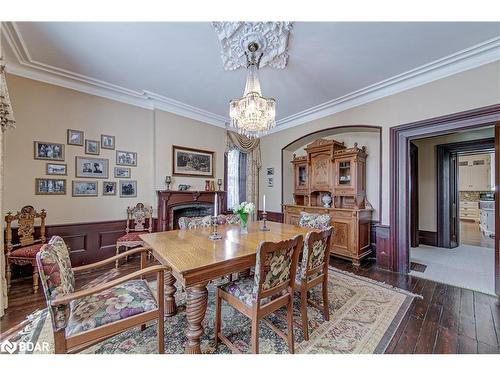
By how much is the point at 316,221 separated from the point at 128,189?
3.28m

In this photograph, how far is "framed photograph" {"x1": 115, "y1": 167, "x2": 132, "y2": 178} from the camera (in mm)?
3730

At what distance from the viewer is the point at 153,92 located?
3.73 m

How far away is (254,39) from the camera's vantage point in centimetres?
230

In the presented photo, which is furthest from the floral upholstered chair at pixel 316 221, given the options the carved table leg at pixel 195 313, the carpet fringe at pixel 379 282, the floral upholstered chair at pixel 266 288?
the carved table leg at pixel 195 313

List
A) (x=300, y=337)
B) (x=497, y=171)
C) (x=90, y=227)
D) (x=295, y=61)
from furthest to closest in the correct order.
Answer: (x=90, y=227) → (x=295, y=61) → (x=497, y=171) → (x=300, y=337)

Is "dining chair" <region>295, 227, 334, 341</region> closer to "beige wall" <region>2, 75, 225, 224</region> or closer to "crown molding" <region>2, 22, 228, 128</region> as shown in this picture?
"beige wall" <region>2, 75, 225, 224</region>

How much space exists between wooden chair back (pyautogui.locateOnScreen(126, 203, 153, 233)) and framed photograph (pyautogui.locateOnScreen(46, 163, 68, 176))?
1.05m

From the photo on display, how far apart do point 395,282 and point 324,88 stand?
3064 millimetres

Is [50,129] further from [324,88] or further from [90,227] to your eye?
[324,88]

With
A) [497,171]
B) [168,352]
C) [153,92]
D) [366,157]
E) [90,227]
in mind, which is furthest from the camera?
[366,157]

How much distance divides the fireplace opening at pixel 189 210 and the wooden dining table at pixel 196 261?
2.08 metres

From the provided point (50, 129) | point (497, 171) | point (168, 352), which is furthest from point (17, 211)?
point (497, 171)

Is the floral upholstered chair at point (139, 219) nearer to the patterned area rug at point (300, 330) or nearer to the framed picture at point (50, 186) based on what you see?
the framed picture at point (50, 186)

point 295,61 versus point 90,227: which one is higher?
point 295,61
